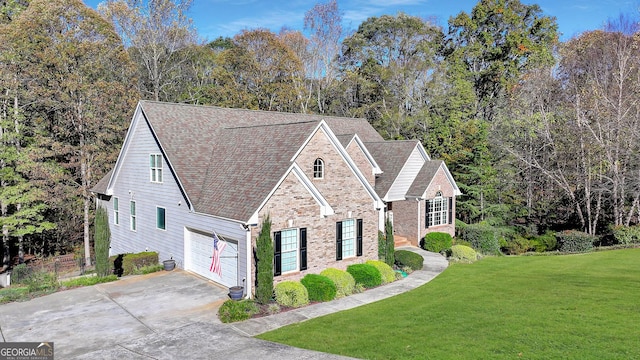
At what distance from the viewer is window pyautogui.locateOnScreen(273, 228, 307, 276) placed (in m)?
16.9

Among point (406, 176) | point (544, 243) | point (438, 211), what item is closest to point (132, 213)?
point (406, 176)

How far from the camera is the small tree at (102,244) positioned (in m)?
21.4

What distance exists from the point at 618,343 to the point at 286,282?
34.9 feet

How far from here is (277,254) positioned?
16.9m

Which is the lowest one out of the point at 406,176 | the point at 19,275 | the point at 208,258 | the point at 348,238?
the point at 19,275

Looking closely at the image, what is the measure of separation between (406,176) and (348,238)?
9591mm

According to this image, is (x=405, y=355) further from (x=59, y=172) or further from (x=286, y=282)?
(x=59, y=172)

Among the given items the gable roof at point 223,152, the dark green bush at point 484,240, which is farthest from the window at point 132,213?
the dark green bush at point 484,240

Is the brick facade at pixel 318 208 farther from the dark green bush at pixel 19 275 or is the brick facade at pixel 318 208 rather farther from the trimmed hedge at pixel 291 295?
the dark green bush at pixel 19 275

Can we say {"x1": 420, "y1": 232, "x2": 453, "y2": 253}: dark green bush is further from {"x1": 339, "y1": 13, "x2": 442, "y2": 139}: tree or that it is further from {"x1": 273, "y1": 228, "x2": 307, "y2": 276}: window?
{"x1": 339, "y1": 13, "x2": 442, "y2": 139}: tree

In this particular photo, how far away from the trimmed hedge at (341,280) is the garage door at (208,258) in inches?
149

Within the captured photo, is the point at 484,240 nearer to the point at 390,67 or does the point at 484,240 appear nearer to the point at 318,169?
the point at 318,169

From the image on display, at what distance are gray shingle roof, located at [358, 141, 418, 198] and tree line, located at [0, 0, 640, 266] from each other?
6508 mm

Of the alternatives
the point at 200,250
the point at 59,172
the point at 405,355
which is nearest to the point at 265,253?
the point at 200,250
